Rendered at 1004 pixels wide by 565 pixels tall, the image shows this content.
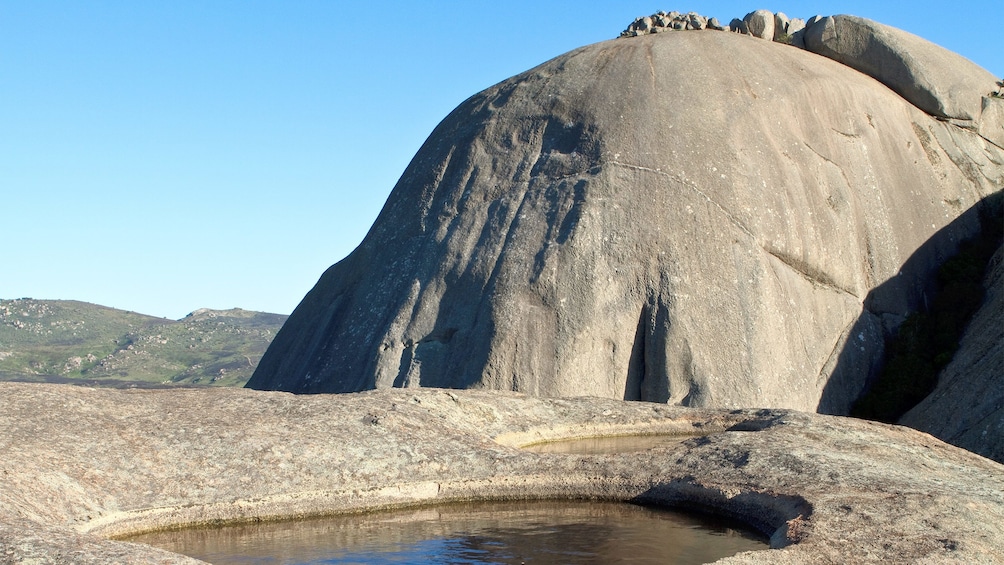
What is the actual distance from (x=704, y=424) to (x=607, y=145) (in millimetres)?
9648

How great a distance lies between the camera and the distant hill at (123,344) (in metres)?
104

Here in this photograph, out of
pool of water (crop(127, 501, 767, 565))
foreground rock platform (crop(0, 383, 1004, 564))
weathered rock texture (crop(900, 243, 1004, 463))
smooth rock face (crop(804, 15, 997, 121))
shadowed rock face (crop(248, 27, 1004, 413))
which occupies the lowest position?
pool of water (crop(127, 501, 767, 565))

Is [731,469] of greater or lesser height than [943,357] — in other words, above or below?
below

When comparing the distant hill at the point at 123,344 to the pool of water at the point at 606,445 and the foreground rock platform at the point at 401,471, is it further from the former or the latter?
the foreground rock platform at the point at 401,471

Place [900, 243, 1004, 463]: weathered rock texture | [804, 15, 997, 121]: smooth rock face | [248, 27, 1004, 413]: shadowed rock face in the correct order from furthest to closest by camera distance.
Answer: [804, 15, 997, 121]: smooth rock face
[248, 27, 1004, 413]: shadowed rock face
[900, 243, 1004, 463]: weathered rock texture

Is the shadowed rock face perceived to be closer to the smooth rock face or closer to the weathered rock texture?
the smooth rock face

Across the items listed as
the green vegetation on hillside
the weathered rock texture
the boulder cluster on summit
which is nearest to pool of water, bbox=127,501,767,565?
the weathered rock texture

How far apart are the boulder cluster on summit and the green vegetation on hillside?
804 centimetres

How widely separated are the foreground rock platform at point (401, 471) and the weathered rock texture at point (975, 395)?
490cm

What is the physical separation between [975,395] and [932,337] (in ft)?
16.6

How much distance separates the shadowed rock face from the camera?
22828mm

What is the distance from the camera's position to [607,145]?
82.3 feet

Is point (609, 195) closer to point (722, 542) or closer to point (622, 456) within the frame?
point (622, 456)

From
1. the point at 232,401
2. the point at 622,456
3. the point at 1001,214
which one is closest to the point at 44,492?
the point at 232,401
